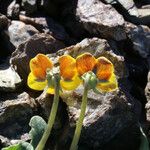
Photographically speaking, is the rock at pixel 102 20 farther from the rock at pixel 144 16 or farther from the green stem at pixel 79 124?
the green stem at pixel 79 124

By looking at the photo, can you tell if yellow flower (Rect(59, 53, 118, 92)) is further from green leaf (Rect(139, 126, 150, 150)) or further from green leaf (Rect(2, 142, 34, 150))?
green leaf (Rect(139, 126, 150, 150))

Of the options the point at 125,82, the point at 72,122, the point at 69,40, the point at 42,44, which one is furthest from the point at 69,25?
the point at 72,122

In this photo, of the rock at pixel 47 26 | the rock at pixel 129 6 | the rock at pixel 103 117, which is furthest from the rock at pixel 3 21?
the rock at pixel 103 117

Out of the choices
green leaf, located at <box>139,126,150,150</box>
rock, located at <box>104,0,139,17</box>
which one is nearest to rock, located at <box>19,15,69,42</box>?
rock, located at <box>104,0,139,17</box>

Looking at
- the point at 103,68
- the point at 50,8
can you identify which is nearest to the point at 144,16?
the point at 50,8

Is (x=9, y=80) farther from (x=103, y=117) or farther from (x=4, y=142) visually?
(x=103, y=117)
